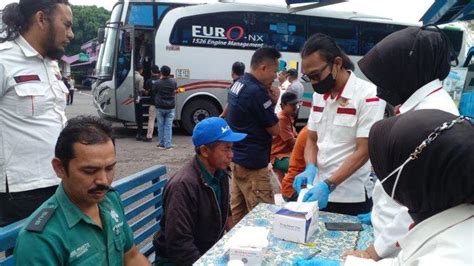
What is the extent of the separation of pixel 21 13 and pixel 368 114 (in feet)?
6.12

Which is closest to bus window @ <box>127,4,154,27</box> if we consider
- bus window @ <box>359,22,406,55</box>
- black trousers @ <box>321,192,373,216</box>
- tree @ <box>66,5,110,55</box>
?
bus window @ <box>359,22,406,55</box>

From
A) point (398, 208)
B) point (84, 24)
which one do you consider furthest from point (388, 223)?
point (84, 24)

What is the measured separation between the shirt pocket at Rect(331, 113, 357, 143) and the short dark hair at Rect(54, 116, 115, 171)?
4.25ft

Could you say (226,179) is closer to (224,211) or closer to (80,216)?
(224,211)

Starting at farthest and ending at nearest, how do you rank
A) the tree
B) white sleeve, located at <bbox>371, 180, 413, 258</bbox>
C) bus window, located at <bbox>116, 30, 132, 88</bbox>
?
the tree → bus window, located at <bbox>116, 30, 132, 88</bbox> → white sleeve, located at <bbox>371, 180, 413, 258</bbox>

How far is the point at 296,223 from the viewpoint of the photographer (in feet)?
5.98

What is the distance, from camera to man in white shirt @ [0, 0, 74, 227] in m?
1.93

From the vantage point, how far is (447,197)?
2.90 ft

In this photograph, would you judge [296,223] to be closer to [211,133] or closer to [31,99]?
[211,133]

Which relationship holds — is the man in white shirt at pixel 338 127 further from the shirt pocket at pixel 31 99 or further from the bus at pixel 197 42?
the bus at pixel 197 42

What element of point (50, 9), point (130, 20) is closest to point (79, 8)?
point (130, 20)

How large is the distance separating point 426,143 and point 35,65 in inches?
73.6

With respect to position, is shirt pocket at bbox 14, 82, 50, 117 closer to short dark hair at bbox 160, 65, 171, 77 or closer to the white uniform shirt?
the white uniform shirt

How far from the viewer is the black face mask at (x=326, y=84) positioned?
2.30 meters
